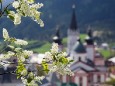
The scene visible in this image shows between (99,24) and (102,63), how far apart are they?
3153 inches

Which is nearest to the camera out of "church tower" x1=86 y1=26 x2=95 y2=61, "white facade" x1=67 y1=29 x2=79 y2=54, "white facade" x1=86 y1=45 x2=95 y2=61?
"church tower" x1=86 y1=26 x2=95 y2=61

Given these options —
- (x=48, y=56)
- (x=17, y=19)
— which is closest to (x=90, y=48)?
(x=48, y=56)

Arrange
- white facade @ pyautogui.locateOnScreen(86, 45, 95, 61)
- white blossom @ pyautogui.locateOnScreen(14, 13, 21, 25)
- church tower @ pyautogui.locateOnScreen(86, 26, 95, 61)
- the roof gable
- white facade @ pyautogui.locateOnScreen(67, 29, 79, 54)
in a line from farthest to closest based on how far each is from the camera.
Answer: white facade @ pyautogui.locateOnScreen(67, 29, 79, 54)
white facade @ pyautogui.locateOnScreen(86, 45, 95, 61)
church tower @ pyautogui.locateOnScreen(86, 26, 95, 61)
the roof gable
white blossom @ pyautogui.locateOnScreen(14, 13, 21, 25)

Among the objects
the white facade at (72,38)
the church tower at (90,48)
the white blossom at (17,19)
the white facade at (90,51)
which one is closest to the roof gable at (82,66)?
the white facade at (90,51)

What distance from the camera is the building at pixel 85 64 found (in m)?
53.6

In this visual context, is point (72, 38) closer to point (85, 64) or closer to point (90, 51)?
point (90, 51)

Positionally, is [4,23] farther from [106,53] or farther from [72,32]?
[106,53]

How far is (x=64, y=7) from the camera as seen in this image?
152375 mm

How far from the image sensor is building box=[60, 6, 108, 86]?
176ft

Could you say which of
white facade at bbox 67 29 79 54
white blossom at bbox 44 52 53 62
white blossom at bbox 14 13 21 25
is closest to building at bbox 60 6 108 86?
white facade at bbox 67 29 79 54

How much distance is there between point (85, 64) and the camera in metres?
55.2

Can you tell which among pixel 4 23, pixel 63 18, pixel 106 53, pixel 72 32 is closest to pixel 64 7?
A: pixel 63 18

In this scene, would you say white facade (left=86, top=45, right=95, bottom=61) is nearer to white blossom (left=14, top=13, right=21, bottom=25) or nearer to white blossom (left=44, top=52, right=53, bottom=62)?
white blossom (left=44, top=52, right=53, bottom=62)

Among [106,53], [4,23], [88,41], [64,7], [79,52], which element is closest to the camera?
[4,23]
